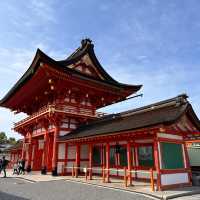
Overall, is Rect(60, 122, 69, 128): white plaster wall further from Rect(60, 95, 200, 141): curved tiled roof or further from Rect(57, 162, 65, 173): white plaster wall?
Rect(57, 162, 65, 173): white plaster wall

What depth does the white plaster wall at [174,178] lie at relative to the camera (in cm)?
1175

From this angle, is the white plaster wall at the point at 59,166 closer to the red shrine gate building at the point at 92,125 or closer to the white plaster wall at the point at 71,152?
the red shrine gate building at the point at 92,125

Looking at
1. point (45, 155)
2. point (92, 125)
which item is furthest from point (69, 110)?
point (45, 155)

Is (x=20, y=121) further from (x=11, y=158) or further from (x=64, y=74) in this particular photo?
(x=11, y=158)

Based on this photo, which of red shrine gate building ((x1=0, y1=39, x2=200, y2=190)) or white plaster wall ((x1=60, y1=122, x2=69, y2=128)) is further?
white plaster wall ((x1=60, y1=122, x2=69, y2=128))

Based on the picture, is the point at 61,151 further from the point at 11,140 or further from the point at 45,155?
the point at 11,140

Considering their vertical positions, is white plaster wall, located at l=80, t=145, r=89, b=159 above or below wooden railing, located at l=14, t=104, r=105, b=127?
below

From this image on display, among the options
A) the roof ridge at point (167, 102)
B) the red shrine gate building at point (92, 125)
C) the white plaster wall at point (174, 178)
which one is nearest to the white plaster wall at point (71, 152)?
the red shrine gate building at point (92, 125)

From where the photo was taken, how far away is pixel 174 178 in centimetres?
1248

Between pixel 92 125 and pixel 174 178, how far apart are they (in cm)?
939

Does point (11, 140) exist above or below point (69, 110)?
above

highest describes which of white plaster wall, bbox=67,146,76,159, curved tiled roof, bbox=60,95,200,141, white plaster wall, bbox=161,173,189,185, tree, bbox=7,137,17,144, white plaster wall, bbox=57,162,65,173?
tree, bbox=7,137,17,144

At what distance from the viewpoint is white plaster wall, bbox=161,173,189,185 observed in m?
11.7

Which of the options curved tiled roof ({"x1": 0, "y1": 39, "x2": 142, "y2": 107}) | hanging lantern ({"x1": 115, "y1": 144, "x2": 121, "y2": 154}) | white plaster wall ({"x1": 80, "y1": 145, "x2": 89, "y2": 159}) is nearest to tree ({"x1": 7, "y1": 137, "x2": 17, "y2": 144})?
curved tiled roof ({"x1": 0, "y1": 39, "x2": 142, "y2": 107})
